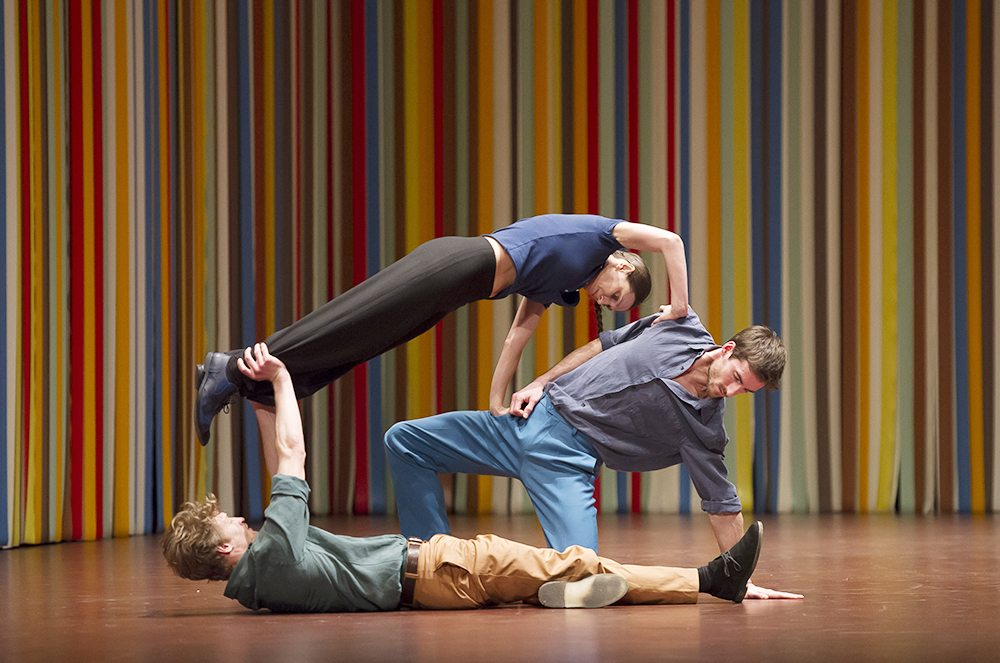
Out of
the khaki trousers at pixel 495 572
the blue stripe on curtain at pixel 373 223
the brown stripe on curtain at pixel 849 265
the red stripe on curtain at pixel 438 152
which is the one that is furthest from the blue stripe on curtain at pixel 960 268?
the khaki trousers at pixel 495 572

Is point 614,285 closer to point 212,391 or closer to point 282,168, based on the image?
point 212,391

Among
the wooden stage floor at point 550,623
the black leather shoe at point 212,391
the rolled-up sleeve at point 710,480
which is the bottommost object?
the wooden stage floor at point 550,623

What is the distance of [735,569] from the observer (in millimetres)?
2441

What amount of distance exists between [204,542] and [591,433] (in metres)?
1.05

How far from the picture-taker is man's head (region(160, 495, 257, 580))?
2.27 meters

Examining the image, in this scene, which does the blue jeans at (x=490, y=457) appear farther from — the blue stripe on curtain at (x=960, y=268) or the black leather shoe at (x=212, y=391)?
the blue stripe on curtain at (x=960, y=268)

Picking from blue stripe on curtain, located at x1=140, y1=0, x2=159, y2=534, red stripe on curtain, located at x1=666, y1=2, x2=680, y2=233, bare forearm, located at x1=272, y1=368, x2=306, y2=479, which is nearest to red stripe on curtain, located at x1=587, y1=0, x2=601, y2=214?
red stripe on curtain, located at x1=666, y1=2, x2=680, y2=233

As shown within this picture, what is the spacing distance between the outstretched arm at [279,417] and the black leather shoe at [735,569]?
1.00 metres

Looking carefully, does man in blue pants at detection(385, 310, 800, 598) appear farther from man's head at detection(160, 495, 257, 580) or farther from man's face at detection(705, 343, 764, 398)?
man's head at detection(160, 495, 257, 580)

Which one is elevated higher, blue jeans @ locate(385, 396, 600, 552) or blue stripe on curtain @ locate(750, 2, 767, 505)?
blue stripe on curtain @ locate(750, 2, 767, 505)

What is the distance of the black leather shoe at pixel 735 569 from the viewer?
241cm

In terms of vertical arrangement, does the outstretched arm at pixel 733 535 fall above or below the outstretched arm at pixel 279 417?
below

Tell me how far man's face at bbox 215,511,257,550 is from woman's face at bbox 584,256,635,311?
115 centimetres

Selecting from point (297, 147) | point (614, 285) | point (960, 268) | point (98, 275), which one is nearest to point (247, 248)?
point (297, 147)
